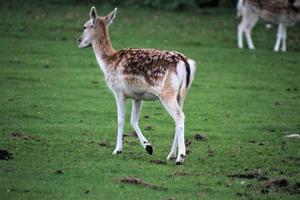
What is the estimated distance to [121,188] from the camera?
32.4 ft

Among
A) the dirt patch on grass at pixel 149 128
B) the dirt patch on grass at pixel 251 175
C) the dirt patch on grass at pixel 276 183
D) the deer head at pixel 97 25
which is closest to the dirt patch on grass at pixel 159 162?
the dirt patch on grass at pixel 251 175

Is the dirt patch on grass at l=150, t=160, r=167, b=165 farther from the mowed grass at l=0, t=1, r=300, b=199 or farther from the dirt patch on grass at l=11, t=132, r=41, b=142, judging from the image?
the dirt patch on grass at l=11, t=132, r=41, b=142

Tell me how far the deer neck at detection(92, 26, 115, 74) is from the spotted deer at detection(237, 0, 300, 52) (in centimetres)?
1216

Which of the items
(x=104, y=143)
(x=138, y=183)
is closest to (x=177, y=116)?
(x=138, y=183)

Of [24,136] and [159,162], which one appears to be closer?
[159,162]

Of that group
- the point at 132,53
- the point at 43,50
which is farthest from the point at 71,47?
the point at 132,53

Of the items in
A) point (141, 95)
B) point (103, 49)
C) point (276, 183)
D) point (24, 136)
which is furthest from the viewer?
point (24, 136)

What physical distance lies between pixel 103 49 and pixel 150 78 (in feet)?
4.76

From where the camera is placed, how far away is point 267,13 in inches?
974

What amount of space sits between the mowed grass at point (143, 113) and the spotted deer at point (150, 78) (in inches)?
22.0

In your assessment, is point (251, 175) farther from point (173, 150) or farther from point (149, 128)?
point (149, 128)

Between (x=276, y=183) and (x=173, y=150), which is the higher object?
(x=276, y=183)

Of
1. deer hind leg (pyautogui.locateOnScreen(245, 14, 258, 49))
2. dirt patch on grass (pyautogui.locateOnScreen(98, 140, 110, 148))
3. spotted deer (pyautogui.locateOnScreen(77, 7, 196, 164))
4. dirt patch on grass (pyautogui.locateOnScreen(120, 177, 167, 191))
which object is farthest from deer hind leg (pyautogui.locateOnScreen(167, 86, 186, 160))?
deer hind leg (pyautogui.locateOnScreen(245, 14, 258, 49))

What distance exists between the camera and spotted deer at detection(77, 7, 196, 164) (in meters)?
11.3
